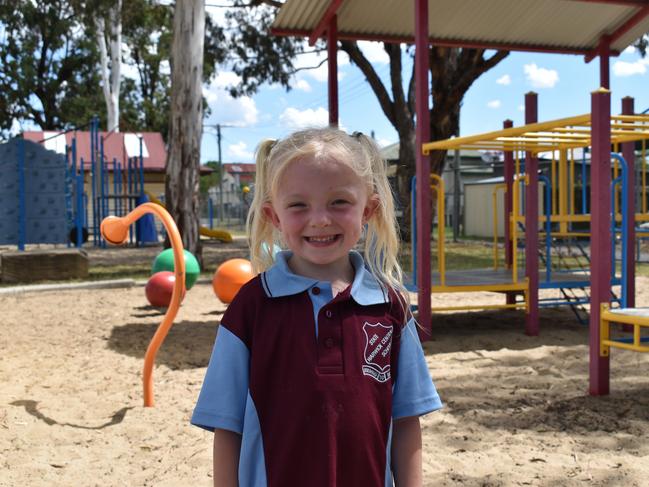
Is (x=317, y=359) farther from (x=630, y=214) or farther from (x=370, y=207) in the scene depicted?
(x=630, y=214)

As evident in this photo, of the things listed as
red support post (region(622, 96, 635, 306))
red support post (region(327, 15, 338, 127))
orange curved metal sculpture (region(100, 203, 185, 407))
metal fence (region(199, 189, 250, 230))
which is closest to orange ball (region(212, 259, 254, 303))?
red support post (region(327, 15, 338, 127))

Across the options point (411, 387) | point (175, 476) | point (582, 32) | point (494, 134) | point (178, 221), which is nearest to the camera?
point (411, 387)

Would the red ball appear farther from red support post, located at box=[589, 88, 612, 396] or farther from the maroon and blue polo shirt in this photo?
the maroon and blue polo shirt

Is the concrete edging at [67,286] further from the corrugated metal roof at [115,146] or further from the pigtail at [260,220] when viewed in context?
the corrugated metal roof at [115,146]

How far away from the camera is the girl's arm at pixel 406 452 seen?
5.35 feet

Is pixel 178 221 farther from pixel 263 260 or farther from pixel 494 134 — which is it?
pixel 263 260

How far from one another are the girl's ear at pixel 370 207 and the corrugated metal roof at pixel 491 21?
6.01 m

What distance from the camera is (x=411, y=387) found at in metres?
1.64

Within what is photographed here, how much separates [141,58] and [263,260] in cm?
3877

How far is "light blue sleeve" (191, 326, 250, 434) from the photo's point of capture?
1.53 m

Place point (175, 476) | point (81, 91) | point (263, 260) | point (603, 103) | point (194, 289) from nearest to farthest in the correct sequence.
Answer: point (263, 260), point (175, 476), point (603, 103), point (194, 289), point (81, 91)

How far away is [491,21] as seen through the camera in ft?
26.7

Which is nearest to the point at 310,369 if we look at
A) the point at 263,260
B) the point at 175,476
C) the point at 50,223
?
the point at 263,260

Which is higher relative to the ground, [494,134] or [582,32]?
[582,32]
